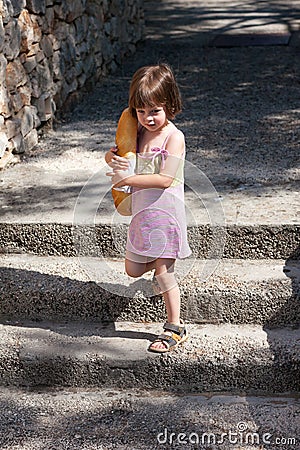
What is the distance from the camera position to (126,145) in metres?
3.02

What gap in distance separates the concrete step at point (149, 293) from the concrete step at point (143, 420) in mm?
404

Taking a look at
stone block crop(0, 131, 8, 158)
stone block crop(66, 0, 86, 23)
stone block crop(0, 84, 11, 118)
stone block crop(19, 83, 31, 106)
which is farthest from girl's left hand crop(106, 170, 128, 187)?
stone block crop(66, 0, 86, 23)

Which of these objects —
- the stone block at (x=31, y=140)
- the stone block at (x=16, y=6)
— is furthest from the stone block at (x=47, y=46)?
the stone block at (x=31, y=140)

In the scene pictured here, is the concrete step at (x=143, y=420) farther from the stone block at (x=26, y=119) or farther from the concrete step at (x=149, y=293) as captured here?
the stone block at (x=26, y=119)

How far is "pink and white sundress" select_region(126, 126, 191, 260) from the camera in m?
3.03

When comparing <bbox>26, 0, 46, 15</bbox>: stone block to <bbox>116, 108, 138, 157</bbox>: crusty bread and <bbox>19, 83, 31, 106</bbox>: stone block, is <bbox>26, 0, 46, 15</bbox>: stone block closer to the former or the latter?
<bbox>19, 83, 31, 106</bbox>: stone block

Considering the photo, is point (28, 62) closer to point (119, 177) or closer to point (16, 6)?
point (16, 6)

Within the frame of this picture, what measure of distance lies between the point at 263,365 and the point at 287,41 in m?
5.88

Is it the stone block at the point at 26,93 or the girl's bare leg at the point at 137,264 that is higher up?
the stone block at the point at 26,93

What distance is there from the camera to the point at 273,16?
9.86 meters

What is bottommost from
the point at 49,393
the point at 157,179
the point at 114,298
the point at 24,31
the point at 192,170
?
the point at 49,393

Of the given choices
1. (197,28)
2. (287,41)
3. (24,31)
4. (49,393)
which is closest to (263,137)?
(24,31)

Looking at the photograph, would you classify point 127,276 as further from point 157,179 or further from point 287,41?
point 287,41

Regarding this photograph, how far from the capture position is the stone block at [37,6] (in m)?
5.20
